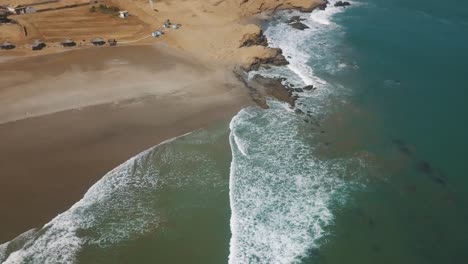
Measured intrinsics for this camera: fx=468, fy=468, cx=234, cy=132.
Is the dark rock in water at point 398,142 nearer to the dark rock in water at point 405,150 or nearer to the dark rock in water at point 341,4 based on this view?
the dark rock in water at point 405,150

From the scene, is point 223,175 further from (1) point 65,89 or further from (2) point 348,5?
(2) point 348,5

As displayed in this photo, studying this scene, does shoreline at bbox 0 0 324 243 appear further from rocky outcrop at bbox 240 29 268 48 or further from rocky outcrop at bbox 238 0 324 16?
rocky outcrop at bbox 238 0 324 16

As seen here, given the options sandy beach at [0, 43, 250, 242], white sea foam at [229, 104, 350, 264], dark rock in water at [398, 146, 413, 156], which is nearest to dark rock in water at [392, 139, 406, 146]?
dark rock in water at [398, 146, 413, 156]

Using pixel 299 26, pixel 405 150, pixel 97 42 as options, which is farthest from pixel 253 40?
pixel 405 150

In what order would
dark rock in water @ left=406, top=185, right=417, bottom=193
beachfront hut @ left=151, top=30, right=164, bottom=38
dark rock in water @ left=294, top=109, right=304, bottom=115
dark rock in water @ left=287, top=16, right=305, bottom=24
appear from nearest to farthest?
dark rock in water @ left=406, top=185, right=417, bottom=193 < dark rock in water @ left=294, top=109, right=304, bottom=115 < beachfront hut @ left=151, top=30, right=164, bottom=38 < dark rock in water @ left=287, top=16, right=305, bottom=24

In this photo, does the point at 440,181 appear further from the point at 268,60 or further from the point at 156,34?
the point at 156,34

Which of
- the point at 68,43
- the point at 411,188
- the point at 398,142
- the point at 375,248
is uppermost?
the point at 68,43
